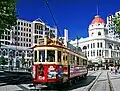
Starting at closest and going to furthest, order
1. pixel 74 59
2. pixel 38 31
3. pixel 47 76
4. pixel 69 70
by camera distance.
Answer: pixel 47 76, pixel 69 70, pixel 74 59, pixel 38 31

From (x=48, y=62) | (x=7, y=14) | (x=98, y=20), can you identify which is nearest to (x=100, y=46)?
(x=98, y=20)

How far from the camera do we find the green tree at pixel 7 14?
2403 centimetres

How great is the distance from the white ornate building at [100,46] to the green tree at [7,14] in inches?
3326

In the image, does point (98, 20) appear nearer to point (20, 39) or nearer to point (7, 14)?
point (20, 39)

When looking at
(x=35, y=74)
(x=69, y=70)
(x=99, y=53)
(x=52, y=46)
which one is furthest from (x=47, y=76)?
(x=99, y=53)

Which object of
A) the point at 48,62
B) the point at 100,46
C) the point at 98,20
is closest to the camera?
the point at 48,62

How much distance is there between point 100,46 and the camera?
11356 cm

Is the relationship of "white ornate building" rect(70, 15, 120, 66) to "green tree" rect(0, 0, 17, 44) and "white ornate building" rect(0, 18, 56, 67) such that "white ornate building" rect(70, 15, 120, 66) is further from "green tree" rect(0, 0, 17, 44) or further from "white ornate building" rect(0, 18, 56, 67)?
"green tree" rect(0, 0, 17, 44)

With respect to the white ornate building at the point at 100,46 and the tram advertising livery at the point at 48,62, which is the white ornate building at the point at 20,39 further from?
the tram advertising livery at the point at 48,62

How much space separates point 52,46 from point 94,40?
96609 mm

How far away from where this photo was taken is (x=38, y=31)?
12069 cm

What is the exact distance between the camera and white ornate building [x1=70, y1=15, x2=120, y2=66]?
112 m

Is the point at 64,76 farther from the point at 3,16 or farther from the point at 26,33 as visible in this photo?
the point at 26,33

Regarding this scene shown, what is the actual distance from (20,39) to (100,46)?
106 ft
